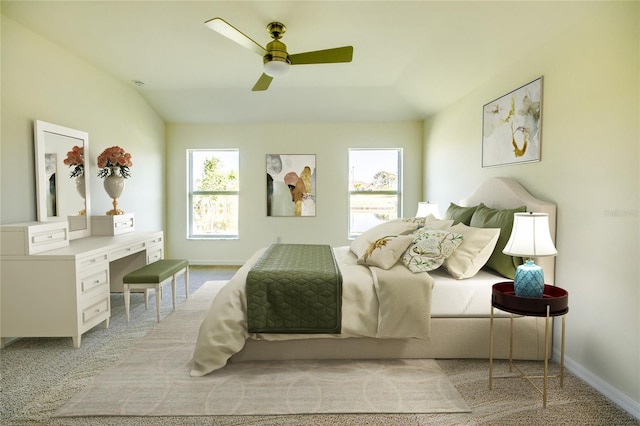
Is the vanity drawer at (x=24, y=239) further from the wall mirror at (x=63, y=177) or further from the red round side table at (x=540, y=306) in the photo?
the red round side table at (x=540, y=306)

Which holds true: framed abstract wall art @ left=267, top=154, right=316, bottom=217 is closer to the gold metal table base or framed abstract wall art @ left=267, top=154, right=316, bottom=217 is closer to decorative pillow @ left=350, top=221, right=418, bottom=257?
decorative pillow @ left=350, top=221, right=418, bottom=257

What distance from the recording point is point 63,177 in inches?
128

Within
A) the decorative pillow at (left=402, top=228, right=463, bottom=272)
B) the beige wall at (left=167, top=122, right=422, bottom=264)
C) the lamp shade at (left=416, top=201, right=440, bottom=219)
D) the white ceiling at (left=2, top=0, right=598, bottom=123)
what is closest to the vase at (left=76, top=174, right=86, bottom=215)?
the white ceiling at (left=2, top=0, right=598, bottom=123)

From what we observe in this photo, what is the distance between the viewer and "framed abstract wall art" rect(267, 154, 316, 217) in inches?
213

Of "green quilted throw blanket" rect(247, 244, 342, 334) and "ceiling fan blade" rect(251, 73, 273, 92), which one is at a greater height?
"ceiling fan blade" rect(251, 73, 273, 92)

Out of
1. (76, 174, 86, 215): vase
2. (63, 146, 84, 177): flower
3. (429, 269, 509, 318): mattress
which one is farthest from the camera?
(76, 174, 86, 215): vase

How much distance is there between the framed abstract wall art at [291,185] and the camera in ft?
17.7

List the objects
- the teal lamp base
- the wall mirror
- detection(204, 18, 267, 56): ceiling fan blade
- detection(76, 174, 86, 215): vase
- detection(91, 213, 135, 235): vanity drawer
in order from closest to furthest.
A: 1. the teal lamp base
2. detection(204, 18, 267, 56): ceiling fan blade
3. the wall mirror
4. detection(76, 174, 86, 215): vase
5. detection(91, 213, 135, 235): vanity drawer

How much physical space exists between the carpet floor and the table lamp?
62 centimetres

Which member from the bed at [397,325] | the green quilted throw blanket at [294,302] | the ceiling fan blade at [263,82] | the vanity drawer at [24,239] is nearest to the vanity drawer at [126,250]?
the vanity drawer at [24,239]

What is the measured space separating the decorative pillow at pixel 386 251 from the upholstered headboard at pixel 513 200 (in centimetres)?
87

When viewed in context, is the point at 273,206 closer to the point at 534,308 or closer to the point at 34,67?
the point at 34,67

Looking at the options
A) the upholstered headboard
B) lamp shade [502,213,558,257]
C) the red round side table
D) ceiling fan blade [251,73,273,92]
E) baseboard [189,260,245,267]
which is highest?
ceiling fan blade [251,73,273,92]

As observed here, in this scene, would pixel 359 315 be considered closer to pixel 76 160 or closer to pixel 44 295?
pixel 44 295
